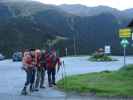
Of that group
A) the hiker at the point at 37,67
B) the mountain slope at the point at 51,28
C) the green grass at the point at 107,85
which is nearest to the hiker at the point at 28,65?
the hiker at the point at 37,67

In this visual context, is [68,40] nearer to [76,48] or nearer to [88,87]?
[76,48]

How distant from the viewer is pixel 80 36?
14175 centimetres

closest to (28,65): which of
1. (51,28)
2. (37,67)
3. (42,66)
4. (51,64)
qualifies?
(37,67)

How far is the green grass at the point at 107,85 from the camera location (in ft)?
67.3

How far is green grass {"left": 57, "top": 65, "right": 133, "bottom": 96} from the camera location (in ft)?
67.3

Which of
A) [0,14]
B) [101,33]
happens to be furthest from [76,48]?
[0,14]

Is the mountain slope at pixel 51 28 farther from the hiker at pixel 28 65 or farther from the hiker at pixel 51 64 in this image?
the hiker at pixel 28 65

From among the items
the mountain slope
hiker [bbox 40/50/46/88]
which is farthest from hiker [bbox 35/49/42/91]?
the mountain slope

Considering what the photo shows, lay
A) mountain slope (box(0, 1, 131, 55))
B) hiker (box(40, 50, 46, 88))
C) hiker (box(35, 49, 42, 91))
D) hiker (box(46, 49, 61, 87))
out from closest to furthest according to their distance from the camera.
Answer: hiker (box(35, 49, 42, 91)) → hiker (box(40, 50, 46, 88)) → hiker (box(46, 49, 61, 87)) → mountain slope (box(0, 1, 131, 55))

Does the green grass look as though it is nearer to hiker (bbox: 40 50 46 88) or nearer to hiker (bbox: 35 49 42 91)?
hiker (bbox: 40 50 46 88)

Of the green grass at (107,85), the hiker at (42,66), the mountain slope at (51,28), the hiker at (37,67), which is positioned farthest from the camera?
the mountain slope at (51,28)

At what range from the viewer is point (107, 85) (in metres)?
22.7

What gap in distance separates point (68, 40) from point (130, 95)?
104 meters

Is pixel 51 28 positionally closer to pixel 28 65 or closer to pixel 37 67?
pixel 37 67
